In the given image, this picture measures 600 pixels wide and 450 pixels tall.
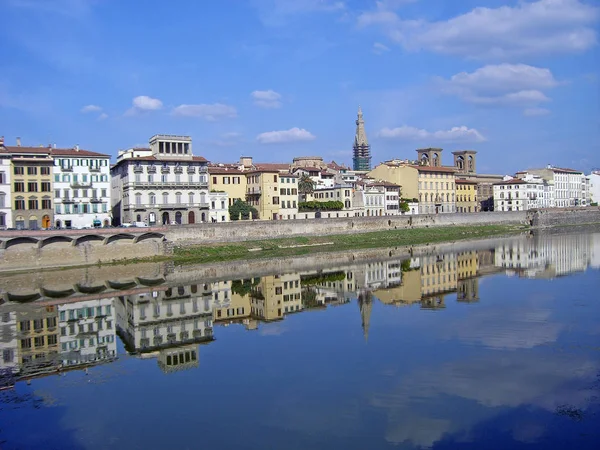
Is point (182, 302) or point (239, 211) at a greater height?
point (239, 211)

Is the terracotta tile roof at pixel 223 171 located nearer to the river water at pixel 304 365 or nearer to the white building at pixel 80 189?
the white building at pixel 80 189

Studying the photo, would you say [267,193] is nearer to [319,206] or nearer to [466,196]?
[319,206]

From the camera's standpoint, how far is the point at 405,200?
99938mm

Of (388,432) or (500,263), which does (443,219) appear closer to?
(500,263)

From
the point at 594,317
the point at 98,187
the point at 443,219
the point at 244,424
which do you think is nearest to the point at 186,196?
the point at 98,187

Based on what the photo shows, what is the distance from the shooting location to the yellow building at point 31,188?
197 feet

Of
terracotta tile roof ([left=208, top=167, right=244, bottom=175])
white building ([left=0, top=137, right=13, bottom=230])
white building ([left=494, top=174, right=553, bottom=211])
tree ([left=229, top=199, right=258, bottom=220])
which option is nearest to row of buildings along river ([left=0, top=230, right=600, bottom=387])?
white building ([left=0, top=137, right=13, bottom=230])

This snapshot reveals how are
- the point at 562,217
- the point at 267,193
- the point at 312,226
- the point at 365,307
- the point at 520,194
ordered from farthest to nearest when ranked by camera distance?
the point at 520,194 → the point at 562,217 → the point at 267,193 → the point at 312,226 → the point at 365,307

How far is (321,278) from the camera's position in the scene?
4472 centimetres

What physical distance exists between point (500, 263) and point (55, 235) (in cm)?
3895

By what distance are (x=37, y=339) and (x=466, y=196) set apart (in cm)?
10238

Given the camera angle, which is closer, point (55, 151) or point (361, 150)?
point (55, 151)

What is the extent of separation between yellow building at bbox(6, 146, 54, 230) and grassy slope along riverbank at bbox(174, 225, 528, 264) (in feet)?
52.4

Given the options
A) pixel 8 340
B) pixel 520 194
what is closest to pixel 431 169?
→ pixel 520 194
